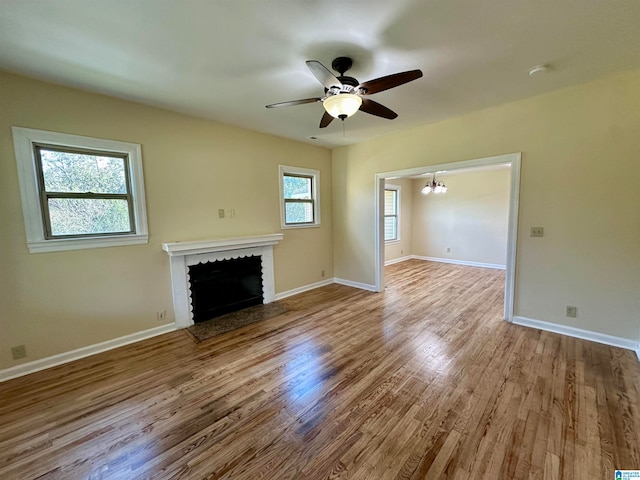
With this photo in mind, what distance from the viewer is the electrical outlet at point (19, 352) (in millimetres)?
2481

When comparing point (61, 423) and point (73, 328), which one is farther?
point (73, 328)

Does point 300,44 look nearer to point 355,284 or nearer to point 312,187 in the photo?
point 312,187

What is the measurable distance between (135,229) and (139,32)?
6.72 feet

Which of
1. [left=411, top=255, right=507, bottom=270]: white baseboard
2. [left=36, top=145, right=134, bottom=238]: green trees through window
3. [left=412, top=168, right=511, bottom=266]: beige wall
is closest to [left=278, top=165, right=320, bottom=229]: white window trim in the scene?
[left=36, top=145, right=134, bottom=238]: green trees through window

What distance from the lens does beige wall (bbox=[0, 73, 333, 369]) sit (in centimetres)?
245

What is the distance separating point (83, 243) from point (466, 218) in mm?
7769

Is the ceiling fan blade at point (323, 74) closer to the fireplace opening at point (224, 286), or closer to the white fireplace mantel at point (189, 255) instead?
the white fireplace mantel at point (189, 255)

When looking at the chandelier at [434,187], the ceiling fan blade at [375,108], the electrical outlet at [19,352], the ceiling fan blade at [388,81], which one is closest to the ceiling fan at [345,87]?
the ceiling fan blade at [388,81]

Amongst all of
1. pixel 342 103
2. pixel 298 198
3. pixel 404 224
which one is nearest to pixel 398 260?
pixel 404 224

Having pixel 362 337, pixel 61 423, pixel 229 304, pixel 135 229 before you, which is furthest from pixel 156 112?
pixel 362 337

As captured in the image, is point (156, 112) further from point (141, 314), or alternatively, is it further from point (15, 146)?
point (141, 314)

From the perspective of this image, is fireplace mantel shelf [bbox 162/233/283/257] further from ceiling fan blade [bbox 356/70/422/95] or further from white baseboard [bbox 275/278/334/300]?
ceiling fan blade [bbox 356/70/422/95]

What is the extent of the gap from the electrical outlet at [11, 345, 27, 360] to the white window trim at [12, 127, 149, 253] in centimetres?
92

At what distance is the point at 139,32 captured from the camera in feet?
6.11
